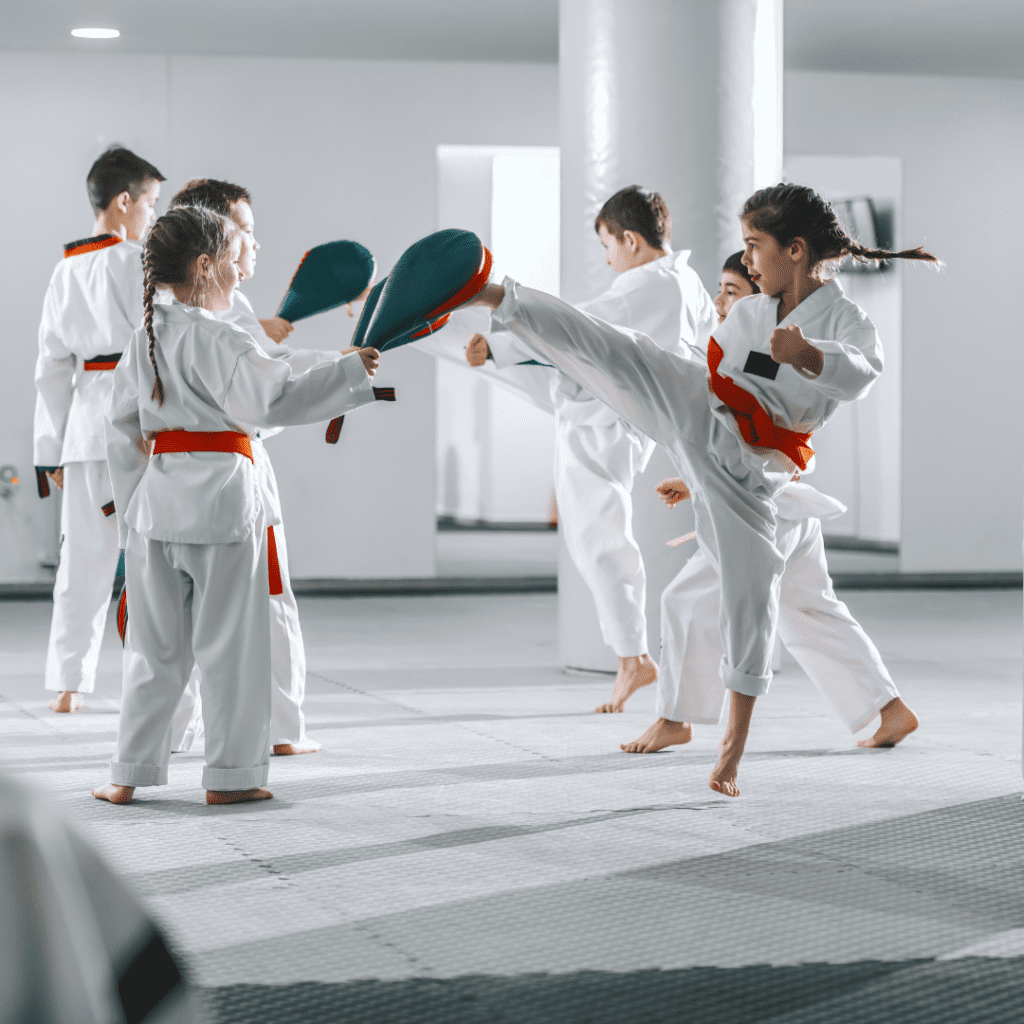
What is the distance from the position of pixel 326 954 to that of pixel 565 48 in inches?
142

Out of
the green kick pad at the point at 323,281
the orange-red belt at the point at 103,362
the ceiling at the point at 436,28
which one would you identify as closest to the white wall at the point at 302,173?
the ceiling at the point at 436,28

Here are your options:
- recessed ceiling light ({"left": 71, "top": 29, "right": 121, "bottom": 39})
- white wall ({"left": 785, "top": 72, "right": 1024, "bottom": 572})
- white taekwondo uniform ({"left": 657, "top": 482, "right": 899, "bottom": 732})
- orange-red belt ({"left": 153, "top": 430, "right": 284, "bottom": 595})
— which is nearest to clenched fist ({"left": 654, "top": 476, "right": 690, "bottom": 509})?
white taekwondo uniform ({"left": 657, "top": 482, "right": 899, "bottom": 732})

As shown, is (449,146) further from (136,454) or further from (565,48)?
(136,454)

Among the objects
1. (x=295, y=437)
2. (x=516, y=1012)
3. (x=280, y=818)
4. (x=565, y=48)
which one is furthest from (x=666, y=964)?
(x=295, y=437)

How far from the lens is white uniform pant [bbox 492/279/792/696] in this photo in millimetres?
2699

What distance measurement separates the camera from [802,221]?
279 centimetres

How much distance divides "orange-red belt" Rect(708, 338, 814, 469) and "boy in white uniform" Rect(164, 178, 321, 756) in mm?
877

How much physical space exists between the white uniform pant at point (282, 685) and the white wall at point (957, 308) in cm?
552

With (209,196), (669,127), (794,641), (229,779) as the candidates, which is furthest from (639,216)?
(229,779)

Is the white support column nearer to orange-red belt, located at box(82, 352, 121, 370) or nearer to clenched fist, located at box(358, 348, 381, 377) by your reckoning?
orange-red belt, located at box(82, 352, 121, 370)

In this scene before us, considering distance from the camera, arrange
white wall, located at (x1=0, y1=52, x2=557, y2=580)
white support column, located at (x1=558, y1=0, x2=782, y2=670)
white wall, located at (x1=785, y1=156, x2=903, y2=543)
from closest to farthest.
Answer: white support column, located at (x1=558, y1=0, x2=782, y2=670)
white wall, located at (x1=0, y1=52, x2=557, y2=580)
white wall, located at (x1=785, y1=156, x2=903, y2=543)

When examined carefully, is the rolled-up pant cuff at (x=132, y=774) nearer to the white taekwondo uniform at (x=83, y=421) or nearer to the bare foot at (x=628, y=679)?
the white taekwondo uniform at (x=83, y=421)

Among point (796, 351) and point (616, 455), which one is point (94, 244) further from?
point (796, 351)

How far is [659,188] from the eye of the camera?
4.42 metres
